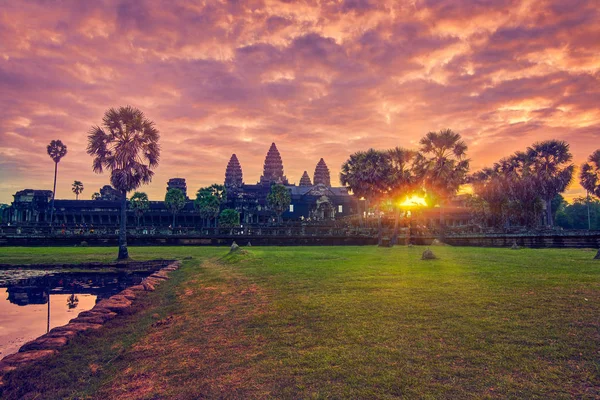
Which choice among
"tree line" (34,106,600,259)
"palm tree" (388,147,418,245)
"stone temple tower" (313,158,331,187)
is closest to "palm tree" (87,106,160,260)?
"tree line" (34,106,600,259)

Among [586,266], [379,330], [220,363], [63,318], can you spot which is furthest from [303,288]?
[586,266]

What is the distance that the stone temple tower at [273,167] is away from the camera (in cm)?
13375

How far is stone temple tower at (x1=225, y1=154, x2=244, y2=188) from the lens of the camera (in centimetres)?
13125

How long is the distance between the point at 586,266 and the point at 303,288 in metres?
9.76

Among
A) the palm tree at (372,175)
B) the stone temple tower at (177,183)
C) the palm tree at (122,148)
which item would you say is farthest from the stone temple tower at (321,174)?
the palm tree at (122,148)

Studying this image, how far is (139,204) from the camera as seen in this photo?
8862 cm

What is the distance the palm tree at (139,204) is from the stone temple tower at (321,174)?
64.6 meters

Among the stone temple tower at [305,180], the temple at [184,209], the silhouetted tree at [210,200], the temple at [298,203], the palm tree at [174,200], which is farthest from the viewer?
the stone temple tower at [305,180]

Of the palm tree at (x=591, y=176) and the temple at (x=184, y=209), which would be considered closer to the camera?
the palm tree at (x=591, y=176)

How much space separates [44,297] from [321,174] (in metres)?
→ 128

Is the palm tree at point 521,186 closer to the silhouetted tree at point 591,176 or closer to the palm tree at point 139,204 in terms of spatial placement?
the silhouetted tree at point 591,176

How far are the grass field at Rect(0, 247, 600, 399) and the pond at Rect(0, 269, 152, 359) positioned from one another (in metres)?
1.66

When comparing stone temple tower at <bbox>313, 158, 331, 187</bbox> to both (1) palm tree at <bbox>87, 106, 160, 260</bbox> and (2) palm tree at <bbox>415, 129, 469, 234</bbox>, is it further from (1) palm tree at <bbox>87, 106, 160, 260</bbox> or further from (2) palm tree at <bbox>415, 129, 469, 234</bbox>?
(1) palm tree at <bbox>87, 106, 160, 260</bbox>

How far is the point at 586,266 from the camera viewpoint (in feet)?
41.6
